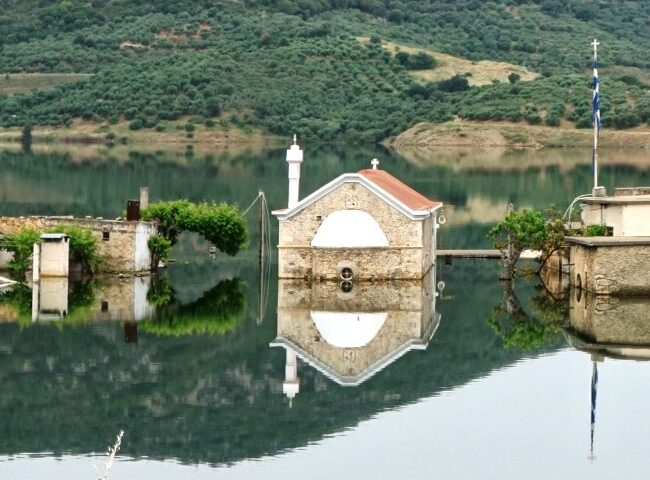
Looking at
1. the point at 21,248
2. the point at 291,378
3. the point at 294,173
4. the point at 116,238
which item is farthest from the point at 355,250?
the point at 291,378

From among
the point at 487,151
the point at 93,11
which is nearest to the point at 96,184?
the point at 487,151

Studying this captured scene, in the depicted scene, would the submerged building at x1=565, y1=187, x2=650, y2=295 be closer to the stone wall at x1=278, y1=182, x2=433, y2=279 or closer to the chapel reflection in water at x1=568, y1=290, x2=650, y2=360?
the chapel reflection in water at x1=568, y1=290, x2=650, y2=360

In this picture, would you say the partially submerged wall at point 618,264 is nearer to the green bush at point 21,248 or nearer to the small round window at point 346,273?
the small round window at point 346,273

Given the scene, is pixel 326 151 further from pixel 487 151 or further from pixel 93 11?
pixel 93 11

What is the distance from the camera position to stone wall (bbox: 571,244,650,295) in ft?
137

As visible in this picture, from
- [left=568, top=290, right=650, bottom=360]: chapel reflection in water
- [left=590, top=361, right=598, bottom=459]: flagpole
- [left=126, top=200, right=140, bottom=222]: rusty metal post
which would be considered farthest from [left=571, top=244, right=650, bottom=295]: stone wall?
[left=126, top=200, right=140, bottom=222]: rusty metal post

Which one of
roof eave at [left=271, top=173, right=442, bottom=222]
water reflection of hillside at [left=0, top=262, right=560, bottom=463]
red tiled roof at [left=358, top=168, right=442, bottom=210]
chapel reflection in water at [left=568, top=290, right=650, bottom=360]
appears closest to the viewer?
water reflection of hillside at [left=0, top=262, right=560, bottom=463]

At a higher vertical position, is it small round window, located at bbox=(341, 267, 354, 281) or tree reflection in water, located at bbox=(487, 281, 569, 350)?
small round window, located at bbox=(341, 267, 354, 281)

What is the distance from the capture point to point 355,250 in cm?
4397

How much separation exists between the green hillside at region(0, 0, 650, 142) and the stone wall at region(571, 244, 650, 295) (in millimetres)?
98384

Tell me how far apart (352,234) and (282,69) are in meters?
119

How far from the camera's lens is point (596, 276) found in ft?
139

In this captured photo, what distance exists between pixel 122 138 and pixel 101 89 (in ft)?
26.8

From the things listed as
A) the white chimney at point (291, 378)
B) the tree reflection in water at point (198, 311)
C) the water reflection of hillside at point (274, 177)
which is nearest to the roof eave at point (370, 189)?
the tree reflection in water at point (198, 311)
